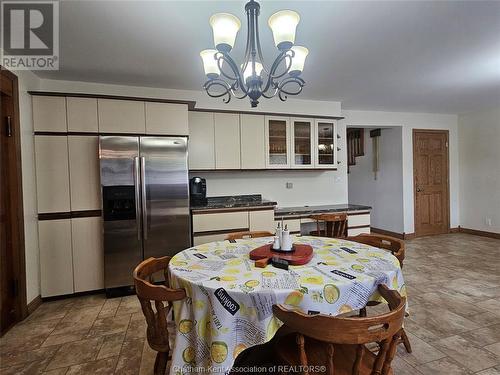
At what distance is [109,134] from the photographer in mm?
3031

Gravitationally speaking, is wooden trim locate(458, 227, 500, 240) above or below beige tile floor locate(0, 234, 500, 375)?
above

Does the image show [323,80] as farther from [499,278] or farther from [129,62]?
[499,278]

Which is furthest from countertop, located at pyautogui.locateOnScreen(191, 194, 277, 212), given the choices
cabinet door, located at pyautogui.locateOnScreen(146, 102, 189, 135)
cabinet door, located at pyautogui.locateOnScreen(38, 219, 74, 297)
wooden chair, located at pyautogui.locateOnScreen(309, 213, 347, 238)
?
cabinet door, located at pyautogui.locateOnScreen(38, 219, 74, 297)

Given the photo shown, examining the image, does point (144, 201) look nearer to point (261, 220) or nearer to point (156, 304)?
point (261, 220)

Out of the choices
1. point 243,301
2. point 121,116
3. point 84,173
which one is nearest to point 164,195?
point 84,173

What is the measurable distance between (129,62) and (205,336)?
8.63 ft

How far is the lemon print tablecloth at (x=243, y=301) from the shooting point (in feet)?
4.21

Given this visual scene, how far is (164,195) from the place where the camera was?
3.16 meters

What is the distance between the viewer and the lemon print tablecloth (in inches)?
50.5

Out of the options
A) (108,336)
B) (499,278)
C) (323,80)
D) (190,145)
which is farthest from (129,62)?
(499,278)

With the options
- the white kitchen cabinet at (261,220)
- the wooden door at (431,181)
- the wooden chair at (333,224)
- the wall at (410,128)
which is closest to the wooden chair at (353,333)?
the wooden chair at (333,224)

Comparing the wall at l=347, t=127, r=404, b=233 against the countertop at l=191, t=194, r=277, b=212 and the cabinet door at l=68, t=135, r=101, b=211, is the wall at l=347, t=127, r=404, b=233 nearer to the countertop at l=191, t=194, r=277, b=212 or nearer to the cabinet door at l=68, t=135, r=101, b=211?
the countertop at l=191, t=194, r=277, b=212

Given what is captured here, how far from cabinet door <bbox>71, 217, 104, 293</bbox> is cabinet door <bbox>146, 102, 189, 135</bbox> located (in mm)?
1184

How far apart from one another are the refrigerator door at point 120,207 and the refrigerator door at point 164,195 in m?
0.09
